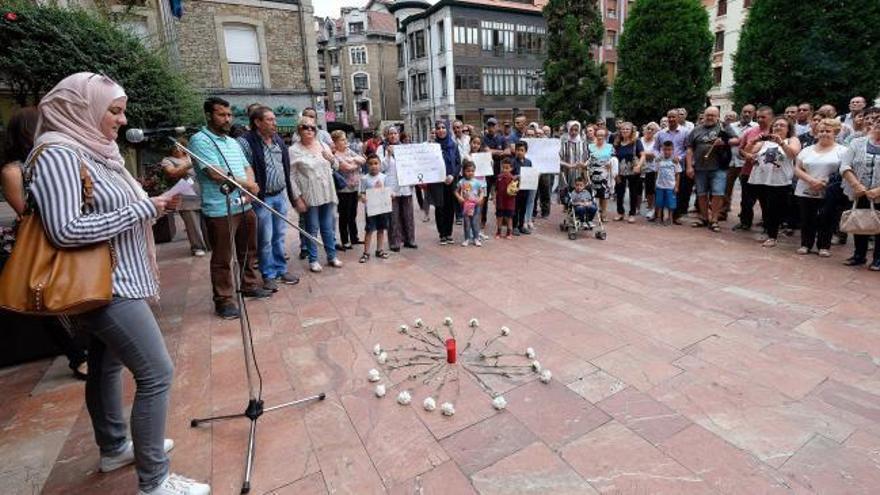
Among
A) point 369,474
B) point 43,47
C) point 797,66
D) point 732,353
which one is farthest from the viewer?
point 797,66

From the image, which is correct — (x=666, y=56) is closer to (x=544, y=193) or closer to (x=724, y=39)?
(x=724, y=39)

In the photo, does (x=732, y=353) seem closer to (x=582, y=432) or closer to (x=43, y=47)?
(x=582, y=432)

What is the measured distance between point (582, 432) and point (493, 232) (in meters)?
5.29

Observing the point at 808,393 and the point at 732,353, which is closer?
the point at 808,393

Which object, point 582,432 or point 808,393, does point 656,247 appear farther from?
point 582,432

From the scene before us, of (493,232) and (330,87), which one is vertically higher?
(330,87)

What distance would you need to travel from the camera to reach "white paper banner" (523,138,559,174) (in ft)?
25.3

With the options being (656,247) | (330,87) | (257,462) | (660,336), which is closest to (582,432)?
(660,336)

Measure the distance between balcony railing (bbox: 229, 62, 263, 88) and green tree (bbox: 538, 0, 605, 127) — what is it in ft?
52.3

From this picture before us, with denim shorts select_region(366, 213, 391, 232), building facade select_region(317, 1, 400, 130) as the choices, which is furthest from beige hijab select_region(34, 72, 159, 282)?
building facade select_region(317, 1, 400, 130)

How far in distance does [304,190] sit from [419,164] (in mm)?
1840

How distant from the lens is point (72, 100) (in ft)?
5.78

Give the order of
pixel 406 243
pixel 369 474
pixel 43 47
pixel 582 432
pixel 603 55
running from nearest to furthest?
pixel 369 474
pixel 582 432
pixel 43 47
pixel 406 243
pixel 603 55

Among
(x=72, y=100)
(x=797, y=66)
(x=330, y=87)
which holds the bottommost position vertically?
(x=72, y=100)
